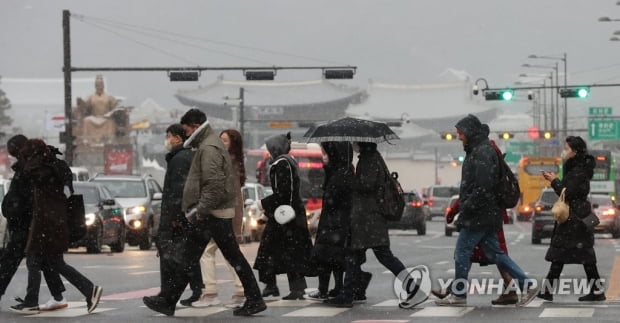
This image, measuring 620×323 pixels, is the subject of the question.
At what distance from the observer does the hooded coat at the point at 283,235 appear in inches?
589

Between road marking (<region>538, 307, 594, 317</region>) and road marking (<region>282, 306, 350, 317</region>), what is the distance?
176cm

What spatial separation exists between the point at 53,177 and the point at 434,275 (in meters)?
7.48

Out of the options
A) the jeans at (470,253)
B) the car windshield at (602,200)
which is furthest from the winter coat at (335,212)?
the car windshield at (602,200)

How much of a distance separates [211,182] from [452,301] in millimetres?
2476

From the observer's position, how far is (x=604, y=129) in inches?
3100

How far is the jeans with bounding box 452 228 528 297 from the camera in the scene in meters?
14.0

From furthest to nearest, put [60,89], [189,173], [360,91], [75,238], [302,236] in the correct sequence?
[60,89], [360,91], [302,236], [75,238], [189,173]

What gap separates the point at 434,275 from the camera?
66.5 ft

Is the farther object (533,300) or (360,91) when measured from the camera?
(360,91)

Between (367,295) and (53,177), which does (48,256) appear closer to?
(53,177)

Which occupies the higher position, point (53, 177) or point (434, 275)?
point (53, 177)

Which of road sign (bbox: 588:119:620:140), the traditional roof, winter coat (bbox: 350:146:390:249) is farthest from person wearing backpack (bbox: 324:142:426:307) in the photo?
the traditional roof

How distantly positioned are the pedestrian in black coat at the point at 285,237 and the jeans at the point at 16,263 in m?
1.98

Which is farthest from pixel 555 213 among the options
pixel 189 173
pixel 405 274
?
pixel 189 173
